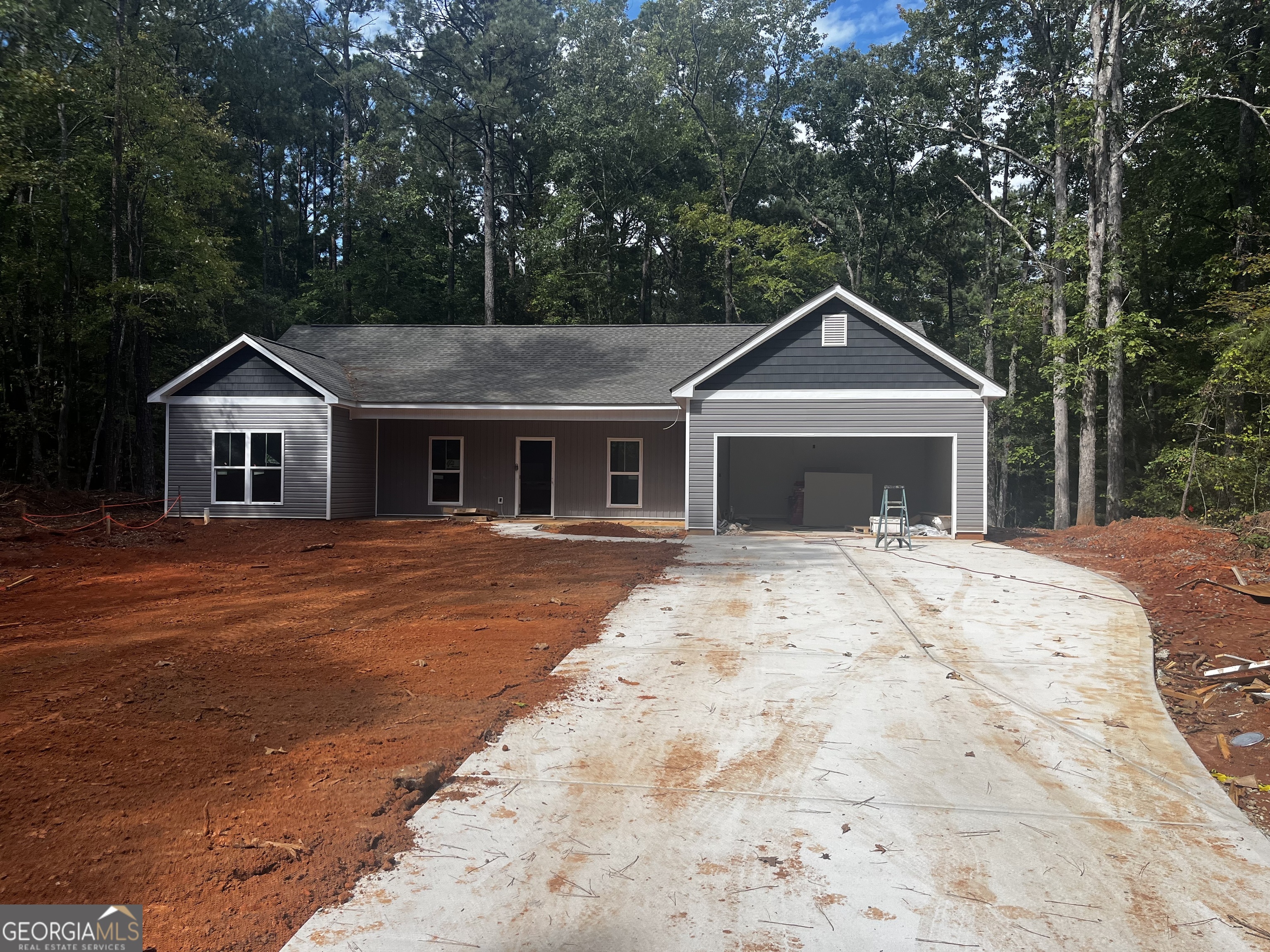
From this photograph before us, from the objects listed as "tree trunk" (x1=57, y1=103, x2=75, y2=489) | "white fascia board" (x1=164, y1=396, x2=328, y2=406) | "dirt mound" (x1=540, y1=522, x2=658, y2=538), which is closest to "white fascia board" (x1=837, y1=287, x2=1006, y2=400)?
"dirt mound" (x1=540, y1=522, x2=658, y2=538)

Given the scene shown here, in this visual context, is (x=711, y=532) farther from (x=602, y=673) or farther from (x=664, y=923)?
(x=664, y=923)

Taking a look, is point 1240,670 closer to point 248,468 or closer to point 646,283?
point 248,468

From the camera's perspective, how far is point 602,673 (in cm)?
609

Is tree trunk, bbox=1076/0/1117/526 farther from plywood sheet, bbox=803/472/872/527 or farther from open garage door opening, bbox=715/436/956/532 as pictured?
plywood sheet, bbox=803/472/872/527

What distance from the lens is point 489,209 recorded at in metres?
32.0

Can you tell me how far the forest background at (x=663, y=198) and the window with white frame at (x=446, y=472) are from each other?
801 centimetres

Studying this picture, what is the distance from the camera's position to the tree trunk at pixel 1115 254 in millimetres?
17797

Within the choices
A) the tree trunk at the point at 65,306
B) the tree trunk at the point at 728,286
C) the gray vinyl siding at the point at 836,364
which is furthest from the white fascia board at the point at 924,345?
the tree trunk at the point at 65,306

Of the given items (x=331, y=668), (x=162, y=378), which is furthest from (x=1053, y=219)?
(x=162, y=378)

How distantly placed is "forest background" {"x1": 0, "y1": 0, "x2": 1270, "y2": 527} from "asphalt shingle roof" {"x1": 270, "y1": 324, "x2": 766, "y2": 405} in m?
5.77

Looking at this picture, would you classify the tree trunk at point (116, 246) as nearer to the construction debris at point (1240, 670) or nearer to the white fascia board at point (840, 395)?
the white fascia board at point (840, 395)

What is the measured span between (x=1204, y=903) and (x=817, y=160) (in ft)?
119

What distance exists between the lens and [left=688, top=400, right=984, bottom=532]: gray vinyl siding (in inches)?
612

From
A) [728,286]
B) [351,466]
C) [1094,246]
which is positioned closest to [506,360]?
[351,466]
